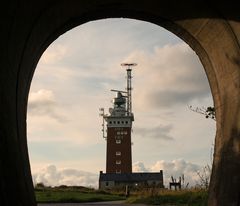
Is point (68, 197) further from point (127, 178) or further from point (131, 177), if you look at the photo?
point (131, 177)

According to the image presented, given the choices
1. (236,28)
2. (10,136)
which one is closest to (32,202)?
(10,136)

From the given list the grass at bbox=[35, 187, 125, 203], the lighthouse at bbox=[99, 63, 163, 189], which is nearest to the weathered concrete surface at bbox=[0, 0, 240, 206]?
the grass at bbox=[35, 187, 125, 203]

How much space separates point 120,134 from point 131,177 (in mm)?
11868

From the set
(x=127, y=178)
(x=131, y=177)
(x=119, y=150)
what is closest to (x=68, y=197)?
(x=127, y=178)

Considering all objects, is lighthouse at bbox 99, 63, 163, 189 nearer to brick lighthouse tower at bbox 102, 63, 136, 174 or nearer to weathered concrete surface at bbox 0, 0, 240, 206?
brick lighthouse tower at bbox 102, 63, 136, 174

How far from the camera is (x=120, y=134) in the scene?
317 ft

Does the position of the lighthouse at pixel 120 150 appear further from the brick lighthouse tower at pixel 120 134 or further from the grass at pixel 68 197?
the grass at pixel 68 197

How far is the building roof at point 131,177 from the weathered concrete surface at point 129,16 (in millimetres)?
74801

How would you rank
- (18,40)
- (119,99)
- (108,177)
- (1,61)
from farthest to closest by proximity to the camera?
(119,99) → (108,177) → (18,40) → (1,61)

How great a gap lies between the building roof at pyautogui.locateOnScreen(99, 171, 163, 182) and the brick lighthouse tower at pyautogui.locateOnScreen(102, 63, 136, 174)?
1.37m

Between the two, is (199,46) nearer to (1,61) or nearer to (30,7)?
(30,7)

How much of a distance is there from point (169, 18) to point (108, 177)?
7716 centimetres

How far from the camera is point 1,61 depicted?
7.36 metres

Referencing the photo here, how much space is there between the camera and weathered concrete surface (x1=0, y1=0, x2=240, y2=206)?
7.67 metres
